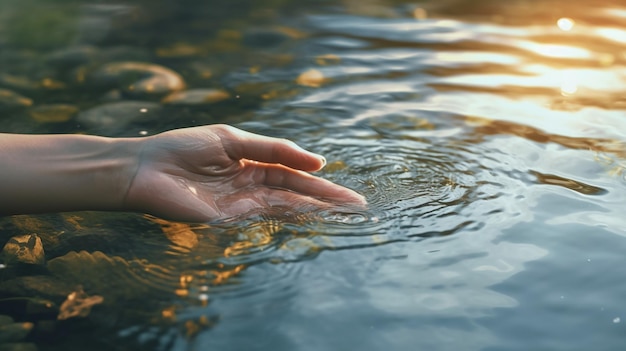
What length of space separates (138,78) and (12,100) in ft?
2.22

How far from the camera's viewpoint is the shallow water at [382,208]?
1.99 meters

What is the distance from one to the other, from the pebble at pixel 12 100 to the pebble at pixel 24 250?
1475mm

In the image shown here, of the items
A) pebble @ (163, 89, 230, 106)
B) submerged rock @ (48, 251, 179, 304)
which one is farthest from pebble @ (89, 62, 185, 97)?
submerged rock @ (48, 251, 179, 304)

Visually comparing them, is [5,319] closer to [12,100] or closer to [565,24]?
[12,100]

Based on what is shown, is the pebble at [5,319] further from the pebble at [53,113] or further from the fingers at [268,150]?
the pebble at [53,113]

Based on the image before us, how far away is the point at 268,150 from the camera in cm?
266

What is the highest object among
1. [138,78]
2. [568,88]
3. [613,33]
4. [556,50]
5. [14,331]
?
[613,33]

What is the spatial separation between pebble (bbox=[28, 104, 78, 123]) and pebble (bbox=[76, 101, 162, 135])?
6cm

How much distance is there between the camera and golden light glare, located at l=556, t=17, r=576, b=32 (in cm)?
519

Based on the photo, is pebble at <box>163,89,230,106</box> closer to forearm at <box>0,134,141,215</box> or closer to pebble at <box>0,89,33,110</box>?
pebble at <box>0,89,33,110</box>

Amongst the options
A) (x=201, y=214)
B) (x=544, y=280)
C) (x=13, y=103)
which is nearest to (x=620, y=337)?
(x=544, y=280)

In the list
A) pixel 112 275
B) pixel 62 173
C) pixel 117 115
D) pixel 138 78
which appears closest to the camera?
pixel 112 275

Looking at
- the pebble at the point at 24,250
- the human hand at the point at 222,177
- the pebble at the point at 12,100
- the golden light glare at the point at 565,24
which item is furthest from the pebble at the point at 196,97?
the golden light glare at the point at 565,24

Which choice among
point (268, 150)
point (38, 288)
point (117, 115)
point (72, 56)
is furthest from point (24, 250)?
point (72, 56)
